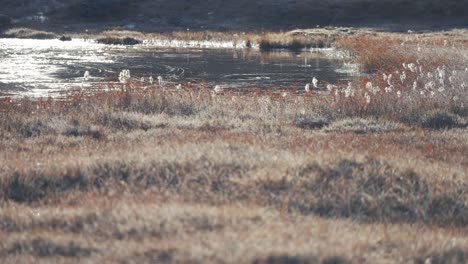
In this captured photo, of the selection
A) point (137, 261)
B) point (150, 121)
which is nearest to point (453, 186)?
point (137, 261)

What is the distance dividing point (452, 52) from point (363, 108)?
33.9ft

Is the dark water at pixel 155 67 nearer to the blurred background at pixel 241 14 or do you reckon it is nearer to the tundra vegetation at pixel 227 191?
the tundra vegetation at pixel 227 191

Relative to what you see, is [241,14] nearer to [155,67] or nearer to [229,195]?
[155,67]

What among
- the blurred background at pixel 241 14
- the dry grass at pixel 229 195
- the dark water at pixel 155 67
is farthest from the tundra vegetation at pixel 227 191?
the blurred background at pixel 241 14

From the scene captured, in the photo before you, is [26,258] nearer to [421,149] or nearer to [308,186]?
[308,186]

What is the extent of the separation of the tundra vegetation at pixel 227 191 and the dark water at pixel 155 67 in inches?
436

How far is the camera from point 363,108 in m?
15.2

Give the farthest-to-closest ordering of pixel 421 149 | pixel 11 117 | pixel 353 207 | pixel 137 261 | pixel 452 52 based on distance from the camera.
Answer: pixel 452 52 < pixel 11 117 < pixel 421 149 < pixel 353 207 < pixel 137 261

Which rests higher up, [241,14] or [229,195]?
[241,14]

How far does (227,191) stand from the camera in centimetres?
778

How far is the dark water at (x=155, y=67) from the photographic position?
83.4 ft

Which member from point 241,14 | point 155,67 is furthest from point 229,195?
point 241,14

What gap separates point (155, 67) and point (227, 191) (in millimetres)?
23999

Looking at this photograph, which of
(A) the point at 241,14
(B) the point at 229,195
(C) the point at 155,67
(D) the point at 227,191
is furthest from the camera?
(A) the point at 241,14
